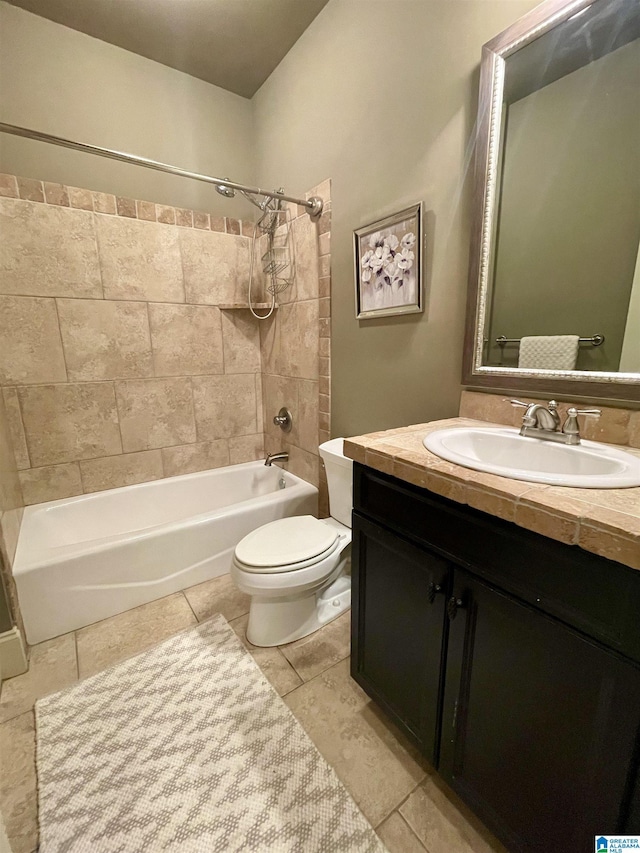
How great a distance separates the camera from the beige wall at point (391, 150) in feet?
4.00

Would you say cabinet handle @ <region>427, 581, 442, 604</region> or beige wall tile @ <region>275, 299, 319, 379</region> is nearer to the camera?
cabinet handle @ <region>427, 581, 442, 604</region>

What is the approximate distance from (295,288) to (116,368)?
113 centimetres

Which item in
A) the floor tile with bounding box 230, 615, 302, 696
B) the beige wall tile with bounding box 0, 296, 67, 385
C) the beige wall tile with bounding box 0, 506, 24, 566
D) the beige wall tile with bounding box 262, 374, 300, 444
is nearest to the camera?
the floor tile with bounding box 230, 615, 302, 696

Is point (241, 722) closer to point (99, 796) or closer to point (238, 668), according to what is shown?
point (238, 668)

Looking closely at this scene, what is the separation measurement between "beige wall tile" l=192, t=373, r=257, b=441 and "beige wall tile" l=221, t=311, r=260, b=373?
66 millimetres

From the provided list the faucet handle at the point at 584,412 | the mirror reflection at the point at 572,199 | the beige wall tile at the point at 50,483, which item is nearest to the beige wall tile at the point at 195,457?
the beige wall tile at the point at 50,483

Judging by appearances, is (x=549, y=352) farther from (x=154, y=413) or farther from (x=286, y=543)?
(x=154, y=413)

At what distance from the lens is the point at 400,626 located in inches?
39.5

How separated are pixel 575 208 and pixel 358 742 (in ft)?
5.61

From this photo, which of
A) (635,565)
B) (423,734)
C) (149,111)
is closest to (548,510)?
(635,565)

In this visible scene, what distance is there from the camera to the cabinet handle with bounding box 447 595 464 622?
2.66 feet

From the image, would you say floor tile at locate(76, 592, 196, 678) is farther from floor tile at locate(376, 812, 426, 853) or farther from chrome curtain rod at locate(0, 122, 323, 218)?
chrome curtain rod at locate(0, 122, 323, 218)

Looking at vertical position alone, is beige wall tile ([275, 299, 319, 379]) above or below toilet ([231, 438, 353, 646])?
above

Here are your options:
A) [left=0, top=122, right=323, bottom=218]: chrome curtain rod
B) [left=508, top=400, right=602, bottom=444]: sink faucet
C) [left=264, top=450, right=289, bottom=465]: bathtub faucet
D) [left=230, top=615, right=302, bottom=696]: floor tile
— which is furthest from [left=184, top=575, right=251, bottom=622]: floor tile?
[left=0, top=122, right=323, bottom=218]: chrome curtain rod
